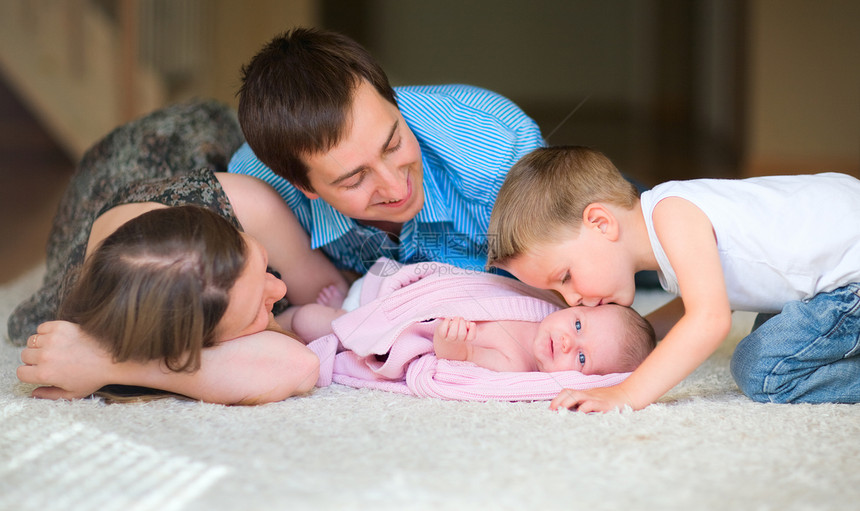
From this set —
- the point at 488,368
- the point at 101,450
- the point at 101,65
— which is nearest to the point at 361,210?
the point at 488,368

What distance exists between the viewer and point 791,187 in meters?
0.96

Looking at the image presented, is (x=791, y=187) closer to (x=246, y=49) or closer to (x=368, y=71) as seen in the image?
(x=368, y=71)

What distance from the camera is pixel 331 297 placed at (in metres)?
1.29

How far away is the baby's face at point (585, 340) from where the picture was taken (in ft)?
3.24

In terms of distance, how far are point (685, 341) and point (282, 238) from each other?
2.13ft

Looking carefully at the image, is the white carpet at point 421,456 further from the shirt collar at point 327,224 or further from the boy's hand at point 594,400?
the shirt collar at point 327,224

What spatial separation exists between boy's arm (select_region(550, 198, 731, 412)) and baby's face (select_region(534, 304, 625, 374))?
123 mm

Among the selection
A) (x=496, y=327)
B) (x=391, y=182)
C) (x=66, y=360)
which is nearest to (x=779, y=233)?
(x=496, y=327)

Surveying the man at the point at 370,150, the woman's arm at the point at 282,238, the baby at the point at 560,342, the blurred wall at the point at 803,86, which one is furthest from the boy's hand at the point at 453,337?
the blurred wall at the point at 803,86

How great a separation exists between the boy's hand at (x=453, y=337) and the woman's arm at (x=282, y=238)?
0.32 metres

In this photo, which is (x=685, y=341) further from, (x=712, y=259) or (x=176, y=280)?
(x=176, y=280)

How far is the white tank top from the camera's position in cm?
92

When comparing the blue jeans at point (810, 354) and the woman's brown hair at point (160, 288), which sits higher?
the woman's brown hair at point (160, 288)

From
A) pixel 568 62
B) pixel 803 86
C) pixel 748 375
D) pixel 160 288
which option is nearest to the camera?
pixel 160 288
